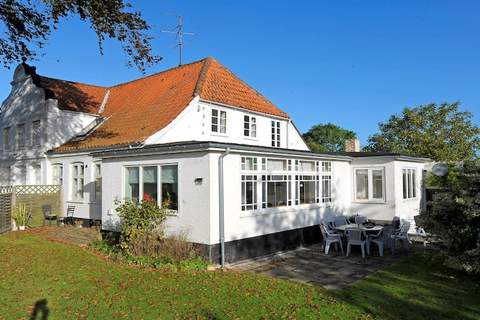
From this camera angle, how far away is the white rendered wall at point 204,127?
51.8 feet

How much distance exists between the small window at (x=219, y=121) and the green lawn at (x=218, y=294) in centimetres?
938

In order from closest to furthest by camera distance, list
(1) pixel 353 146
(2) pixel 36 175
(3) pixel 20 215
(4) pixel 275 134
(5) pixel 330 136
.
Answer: (3) pixel 20 215 → (1) pixel 353 146 → (2) pixel 36 175 → (4) pixel 275 134 → (5) pixel 330 136

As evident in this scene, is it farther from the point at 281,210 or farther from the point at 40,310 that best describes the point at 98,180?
the point at 40,310

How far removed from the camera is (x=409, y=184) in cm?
1633

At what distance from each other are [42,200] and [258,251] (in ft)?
38.2

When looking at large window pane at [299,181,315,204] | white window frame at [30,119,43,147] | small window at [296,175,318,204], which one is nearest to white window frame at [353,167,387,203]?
small window at [296,175,318,204]

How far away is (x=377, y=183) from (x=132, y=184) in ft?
31.8

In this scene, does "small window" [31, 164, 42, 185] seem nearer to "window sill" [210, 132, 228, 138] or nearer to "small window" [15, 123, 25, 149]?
"small window" [15, 123, 25, 149]

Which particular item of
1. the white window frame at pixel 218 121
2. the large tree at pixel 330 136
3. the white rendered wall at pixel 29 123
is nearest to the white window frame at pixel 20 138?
the white rendered wall at pixel 29 123

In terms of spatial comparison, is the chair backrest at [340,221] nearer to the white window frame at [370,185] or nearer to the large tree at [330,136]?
the white window frame at [370,185]

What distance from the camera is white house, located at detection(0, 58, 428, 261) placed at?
33.7ft

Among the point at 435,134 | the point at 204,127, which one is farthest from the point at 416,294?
the point at 435,134

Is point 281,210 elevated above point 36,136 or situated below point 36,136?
below

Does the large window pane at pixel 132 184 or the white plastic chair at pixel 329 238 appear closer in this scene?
the white plastic chair at pixel 329 238
